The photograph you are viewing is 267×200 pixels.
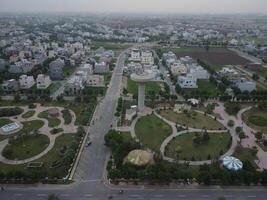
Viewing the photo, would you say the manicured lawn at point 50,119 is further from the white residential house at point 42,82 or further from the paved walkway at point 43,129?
the white residential house at point 42,82

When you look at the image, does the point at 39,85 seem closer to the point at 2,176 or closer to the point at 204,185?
the point at 2,176

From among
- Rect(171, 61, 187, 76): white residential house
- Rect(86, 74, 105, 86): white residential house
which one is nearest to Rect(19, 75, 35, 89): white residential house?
Rect(86, 74, 105, 86): white residential house

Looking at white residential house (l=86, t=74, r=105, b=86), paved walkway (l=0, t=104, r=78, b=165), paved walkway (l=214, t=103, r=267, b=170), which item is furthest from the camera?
white residential house (l=86, t=74, r=105, b=86)

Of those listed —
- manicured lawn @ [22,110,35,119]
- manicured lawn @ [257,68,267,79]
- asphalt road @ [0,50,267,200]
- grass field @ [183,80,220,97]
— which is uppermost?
manicured lawn @ [257,68,267,79]

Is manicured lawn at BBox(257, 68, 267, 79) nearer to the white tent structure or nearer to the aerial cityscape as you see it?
the aerial cityscape

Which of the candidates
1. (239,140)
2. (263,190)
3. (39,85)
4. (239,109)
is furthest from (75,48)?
(263,190)

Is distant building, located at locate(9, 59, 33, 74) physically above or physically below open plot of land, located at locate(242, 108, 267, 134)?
above
